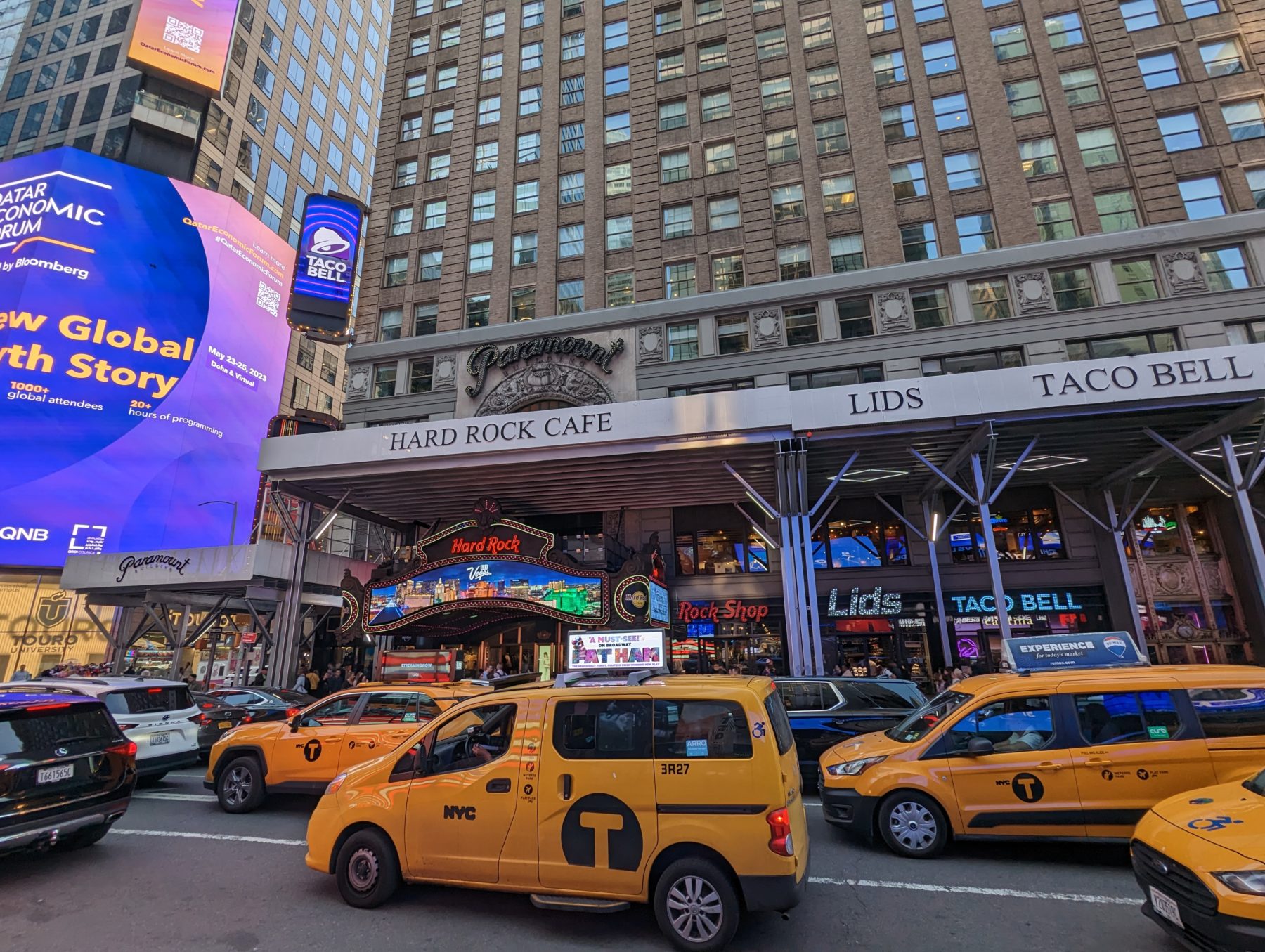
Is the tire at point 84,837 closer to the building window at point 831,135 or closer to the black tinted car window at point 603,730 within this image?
the black tinted car window at point 603,730

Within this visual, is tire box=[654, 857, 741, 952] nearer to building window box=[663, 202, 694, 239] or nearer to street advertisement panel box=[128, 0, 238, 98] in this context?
building window box=[663, 202, 694, 239]

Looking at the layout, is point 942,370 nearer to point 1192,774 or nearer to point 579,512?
point 579,512

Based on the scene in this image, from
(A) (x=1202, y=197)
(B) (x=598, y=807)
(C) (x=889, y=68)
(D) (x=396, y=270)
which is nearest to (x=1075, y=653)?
(B) (x=598, y=807)

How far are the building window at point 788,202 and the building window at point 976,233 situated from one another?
5975mm

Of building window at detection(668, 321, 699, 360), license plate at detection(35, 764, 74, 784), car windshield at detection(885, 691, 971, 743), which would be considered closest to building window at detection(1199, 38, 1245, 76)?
building window at detection(668, 321, 699, 360)

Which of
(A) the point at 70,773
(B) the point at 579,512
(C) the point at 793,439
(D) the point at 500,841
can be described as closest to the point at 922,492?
(C) the point at 793,439

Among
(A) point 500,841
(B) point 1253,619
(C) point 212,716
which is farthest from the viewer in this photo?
(B) point 1253,619

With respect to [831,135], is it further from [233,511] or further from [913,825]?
[233,511]

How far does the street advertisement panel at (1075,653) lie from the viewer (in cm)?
829

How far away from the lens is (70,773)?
6.99 m

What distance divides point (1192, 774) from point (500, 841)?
7186 millimetres

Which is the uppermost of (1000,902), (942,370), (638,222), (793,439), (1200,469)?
(638,222)

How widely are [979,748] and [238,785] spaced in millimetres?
10138

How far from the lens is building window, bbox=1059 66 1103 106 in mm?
24625
